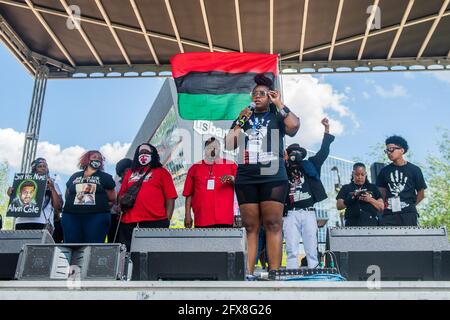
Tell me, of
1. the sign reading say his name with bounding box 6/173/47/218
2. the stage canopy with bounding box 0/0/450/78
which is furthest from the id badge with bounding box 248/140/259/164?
the stage canopy with bounding box 0/0/450/78

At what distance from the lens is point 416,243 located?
2.86 metres

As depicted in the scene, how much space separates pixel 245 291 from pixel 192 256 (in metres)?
0.97

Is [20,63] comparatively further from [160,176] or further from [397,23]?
[397,23]

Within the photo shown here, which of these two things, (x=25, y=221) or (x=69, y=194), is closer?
(x=69, y=194)

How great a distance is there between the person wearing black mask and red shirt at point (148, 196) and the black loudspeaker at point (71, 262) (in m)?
1.68

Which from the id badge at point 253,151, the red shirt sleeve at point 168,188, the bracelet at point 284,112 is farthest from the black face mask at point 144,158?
the bracelet at point 284,112

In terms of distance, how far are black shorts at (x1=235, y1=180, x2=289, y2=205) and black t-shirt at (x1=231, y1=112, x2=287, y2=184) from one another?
0.03 meters

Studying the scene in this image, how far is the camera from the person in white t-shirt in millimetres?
5121

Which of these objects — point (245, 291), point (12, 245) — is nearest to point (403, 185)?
point (245, 291)

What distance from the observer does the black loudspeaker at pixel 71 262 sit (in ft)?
8.16

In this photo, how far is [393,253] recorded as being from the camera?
2.86 m

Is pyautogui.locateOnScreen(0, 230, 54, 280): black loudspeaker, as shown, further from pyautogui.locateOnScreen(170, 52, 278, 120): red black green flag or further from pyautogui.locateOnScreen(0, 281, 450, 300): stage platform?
pyautogui.locateOnScreen(170, 52, 278, 120): red black green flag
